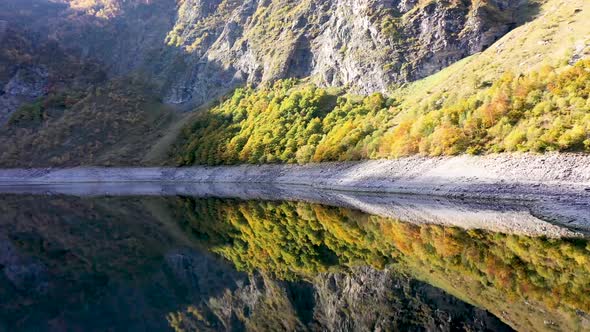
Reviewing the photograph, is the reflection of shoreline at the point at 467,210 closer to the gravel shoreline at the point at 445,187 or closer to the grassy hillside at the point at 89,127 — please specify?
the gravel shoreline at the point at 445,187

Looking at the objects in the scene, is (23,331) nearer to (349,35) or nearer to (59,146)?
(349,35)

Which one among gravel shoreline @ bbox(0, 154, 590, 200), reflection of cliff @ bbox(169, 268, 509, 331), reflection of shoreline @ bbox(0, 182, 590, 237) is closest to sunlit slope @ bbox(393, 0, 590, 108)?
gravel shoreline @ bbox(0, 154, 590, 200)

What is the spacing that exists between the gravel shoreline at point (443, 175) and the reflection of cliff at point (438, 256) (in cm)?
828

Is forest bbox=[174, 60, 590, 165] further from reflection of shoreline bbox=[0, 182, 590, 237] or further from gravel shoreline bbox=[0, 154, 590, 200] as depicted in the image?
reflection of shoreline bbox=[0, 182, 590, 237]

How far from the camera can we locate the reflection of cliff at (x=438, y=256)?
13828 mm

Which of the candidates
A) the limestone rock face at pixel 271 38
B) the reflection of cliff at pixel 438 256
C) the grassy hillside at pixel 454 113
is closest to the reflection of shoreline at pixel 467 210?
the reflection of cliff at pixel 438 256

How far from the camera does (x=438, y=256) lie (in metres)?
20.1

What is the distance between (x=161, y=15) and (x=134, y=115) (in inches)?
2013

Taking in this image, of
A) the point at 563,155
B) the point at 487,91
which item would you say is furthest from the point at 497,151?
the point at 487,91

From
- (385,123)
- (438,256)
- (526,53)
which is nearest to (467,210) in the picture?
(438,256)

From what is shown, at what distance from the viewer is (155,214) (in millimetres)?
45938

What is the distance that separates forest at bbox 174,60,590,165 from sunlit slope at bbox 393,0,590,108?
1696mm

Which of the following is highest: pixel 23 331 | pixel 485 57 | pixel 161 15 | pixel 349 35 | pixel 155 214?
pixel 161 15

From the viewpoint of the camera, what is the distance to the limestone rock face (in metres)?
65.3
